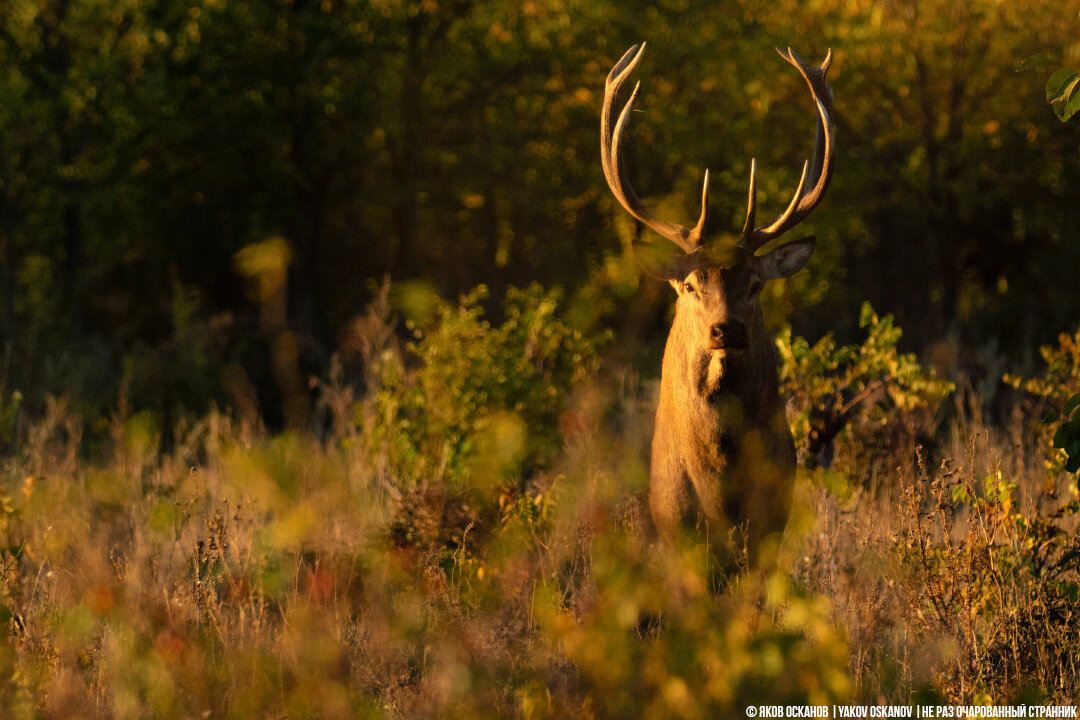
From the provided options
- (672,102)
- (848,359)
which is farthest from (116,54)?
(848,359)

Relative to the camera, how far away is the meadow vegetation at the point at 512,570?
3846mm

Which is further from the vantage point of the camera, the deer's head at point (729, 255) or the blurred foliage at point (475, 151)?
the blurred foliage at point (475, 151)

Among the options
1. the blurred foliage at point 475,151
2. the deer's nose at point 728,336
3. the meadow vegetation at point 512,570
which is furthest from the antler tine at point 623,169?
the blurred foliage at point 475,151

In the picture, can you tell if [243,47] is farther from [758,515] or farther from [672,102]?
[758,515]

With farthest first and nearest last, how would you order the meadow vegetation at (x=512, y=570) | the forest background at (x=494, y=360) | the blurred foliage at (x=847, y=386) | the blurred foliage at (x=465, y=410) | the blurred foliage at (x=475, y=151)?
the blurred foliage at (x=475, y=151)
the blurred foliage at (x=847, y=386)
the blurred foliage at (x=465, y=410)
the forest background at (x=494, y=360)
the meadow vegetation at (x=512, y=570)

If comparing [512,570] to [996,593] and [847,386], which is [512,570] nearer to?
[996,593]

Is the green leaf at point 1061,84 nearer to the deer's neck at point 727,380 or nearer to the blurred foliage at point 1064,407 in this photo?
the blurred foliage at point 1064,407

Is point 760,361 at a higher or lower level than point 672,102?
lower

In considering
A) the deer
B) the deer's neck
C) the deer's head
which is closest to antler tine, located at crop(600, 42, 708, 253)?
the deer's head

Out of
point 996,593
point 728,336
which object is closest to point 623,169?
point 728,336

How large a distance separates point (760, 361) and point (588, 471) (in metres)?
1.80

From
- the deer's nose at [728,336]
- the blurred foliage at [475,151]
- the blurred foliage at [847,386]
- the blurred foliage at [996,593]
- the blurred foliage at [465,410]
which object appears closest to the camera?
the blurred foliage at [996,593]

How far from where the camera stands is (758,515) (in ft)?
16.3

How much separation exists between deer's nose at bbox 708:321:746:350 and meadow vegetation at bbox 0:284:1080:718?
94cm
